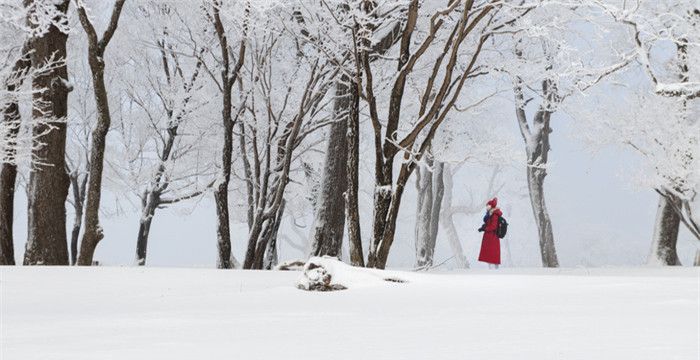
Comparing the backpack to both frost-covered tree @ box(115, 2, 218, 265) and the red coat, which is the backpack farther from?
frost-covered tree @ box(115, 2, 218, 265)

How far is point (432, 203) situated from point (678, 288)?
1683 centimetres

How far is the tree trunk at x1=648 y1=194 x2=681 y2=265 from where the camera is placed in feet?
66.5

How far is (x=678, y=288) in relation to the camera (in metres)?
8.00

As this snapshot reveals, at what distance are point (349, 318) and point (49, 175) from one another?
8.48 metres

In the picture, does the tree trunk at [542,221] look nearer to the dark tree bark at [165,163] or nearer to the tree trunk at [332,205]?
the tree trunk at [332,205]

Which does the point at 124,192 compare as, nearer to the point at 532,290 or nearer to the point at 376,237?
the point at 376,237

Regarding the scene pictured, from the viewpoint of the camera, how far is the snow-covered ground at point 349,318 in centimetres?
418

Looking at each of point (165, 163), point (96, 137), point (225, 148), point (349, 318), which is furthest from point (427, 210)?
point (349, 318)

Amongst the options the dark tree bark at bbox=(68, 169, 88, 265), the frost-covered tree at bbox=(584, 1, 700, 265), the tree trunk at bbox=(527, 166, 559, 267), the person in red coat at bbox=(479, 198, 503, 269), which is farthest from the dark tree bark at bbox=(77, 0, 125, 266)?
the tree trunk at bbox=(527, 166, 559, 267)

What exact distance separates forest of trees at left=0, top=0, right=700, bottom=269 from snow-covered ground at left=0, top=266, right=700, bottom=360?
3403 millimetres

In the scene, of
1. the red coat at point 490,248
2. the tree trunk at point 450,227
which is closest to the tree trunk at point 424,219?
the red coat at point 490,248

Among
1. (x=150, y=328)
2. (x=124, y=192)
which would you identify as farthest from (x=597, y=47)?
(x=150, y=328)

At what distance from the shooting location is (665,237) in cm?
2048

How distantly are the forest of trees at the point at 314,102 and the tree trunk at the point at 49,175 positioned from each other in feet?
0.08
